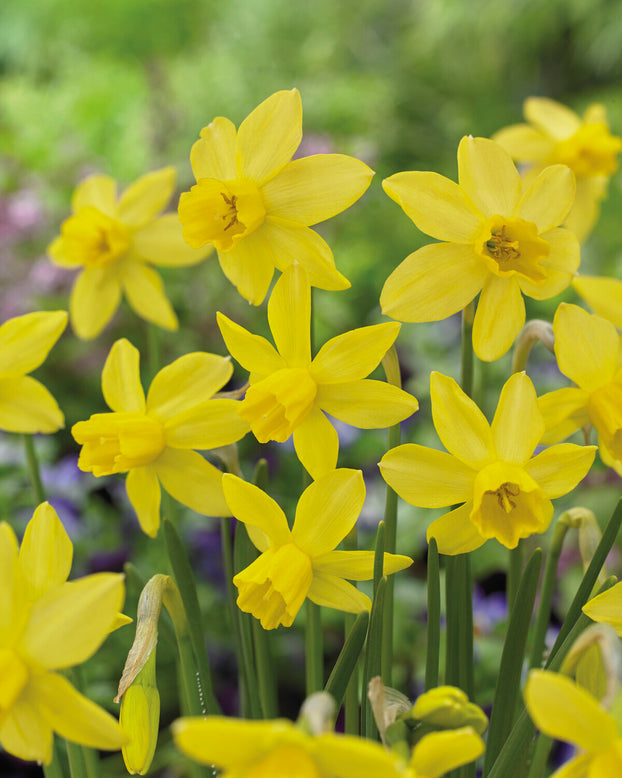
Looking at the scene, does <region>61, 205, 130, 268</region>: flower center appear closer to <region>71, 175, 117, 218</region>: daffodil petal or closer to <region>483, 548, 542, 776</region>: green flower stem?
<region>71, 175, 117, 218</region>: daffodil petal

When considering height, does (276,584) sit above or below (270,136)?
below

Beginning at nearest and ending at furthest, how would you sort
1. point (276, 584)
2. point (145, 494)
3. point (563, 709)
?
1. point (563, 709)
2. point (276, 584)
3. point (145, 494)

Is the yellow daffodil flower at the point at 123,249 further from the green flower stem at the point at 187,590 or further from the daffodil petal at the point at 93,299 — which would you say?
the green flower stem at the point at 187,590

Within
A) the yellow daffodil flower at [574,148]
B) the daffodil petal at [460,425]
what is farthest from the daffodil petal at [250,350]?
the yellow daffodil flower at [574,148]

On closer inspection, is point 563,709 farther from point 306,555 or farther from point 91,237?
point 91,237

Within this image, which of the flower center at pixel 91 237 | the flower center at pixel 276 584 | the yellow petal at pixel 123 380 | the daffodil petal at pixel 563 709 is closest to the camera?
the daffodil petal at pixel 563 709

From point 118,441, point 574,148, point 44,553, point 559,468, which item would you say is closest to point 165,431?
point 118,441

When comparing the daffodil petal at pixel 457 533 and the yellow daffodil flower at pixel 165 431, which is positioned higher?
the yellow daffodil flower at pixel 165 431
